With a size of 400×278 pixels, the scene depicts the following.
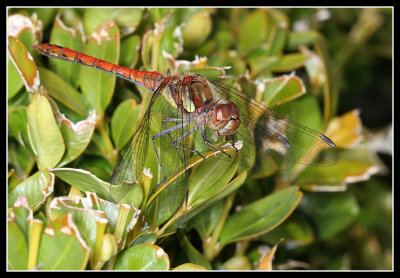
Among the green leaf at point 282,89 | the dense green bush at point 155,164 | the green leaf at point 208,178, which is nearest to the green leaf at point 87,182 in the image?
the dense green bush at point 155,164

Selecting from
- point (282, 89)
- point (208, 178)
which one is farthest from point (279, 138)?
point (208, 178)

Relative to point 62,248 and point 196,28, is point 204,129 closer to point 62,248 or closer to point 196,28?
point 196,28

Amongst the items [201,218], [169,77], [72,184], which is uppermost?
[169,77]

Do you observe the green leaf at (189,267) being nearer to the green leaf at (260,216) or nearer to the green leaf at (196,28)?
the green leaf at (260,216)

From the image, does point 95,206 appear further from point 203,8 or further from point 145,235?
point 203,8

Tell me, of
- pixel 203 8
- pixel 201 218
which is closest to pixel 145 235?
pixel 201 218

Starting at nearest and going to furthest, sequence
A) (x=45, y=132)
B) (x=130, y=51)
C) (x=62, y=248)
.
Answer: (x=62, y=248) → (x=45, y=132) → (x=130, y=51)

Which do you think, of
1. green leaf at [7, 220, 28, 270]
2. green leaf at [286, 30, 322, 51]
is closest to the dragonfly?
green leaf at [7, 220, 28, 270]
